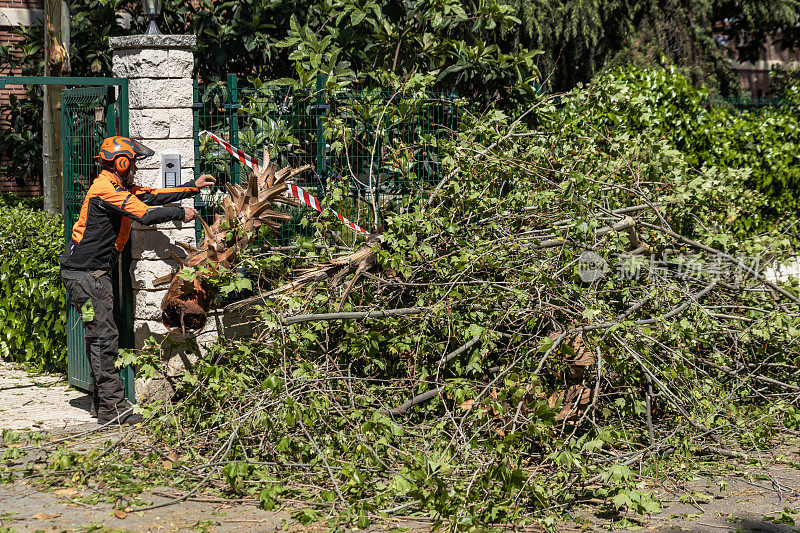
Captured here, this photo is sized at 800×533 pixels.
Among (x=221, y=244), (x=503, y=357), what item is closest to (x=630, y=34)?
(x=503, y=357)

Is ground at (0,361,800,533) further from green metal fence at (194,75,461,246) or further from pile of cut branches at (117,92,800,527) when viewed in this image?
green metal fence at (194,75,461,246)

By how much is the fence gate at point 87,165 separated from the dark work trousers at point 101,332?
370 millimetres

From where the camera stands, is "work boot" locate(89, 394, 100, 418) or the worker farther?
"work boot" locate(89, 394, 100, 418)

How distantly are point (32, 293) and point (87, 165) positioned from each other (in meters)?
1.88

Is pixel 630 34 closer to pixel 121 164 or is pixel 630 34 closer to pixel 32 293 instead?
pixel 121 164

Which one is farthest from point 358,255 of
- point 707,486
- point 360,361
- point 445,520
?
point 707,486

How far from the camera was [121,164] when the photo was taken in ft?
21.8

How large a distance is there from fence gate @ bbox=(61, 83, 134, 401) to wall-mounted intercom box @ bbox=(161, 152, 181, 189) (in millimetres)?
387

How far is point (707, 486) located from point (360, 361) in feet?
8.29

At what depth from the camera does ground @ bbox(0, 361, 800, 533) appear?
15.6ft

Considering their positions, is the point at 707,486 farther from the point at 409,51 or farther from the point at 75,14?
the point at 75,14

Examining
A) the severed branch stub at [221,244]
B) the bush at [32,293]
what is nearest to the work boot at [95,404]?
the severed branch stub at [221,244]

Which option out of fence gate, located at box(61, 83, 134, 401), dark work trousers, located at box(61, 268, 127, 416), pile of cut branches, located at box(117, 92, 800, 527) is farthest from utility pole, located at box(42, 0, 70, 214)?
pile of cut branches, located at box(117, 92, 800, 527)

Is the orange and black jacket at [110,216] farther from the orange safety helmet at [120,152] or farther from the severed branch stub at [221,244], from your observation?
the severed branch stub at [221,244]
